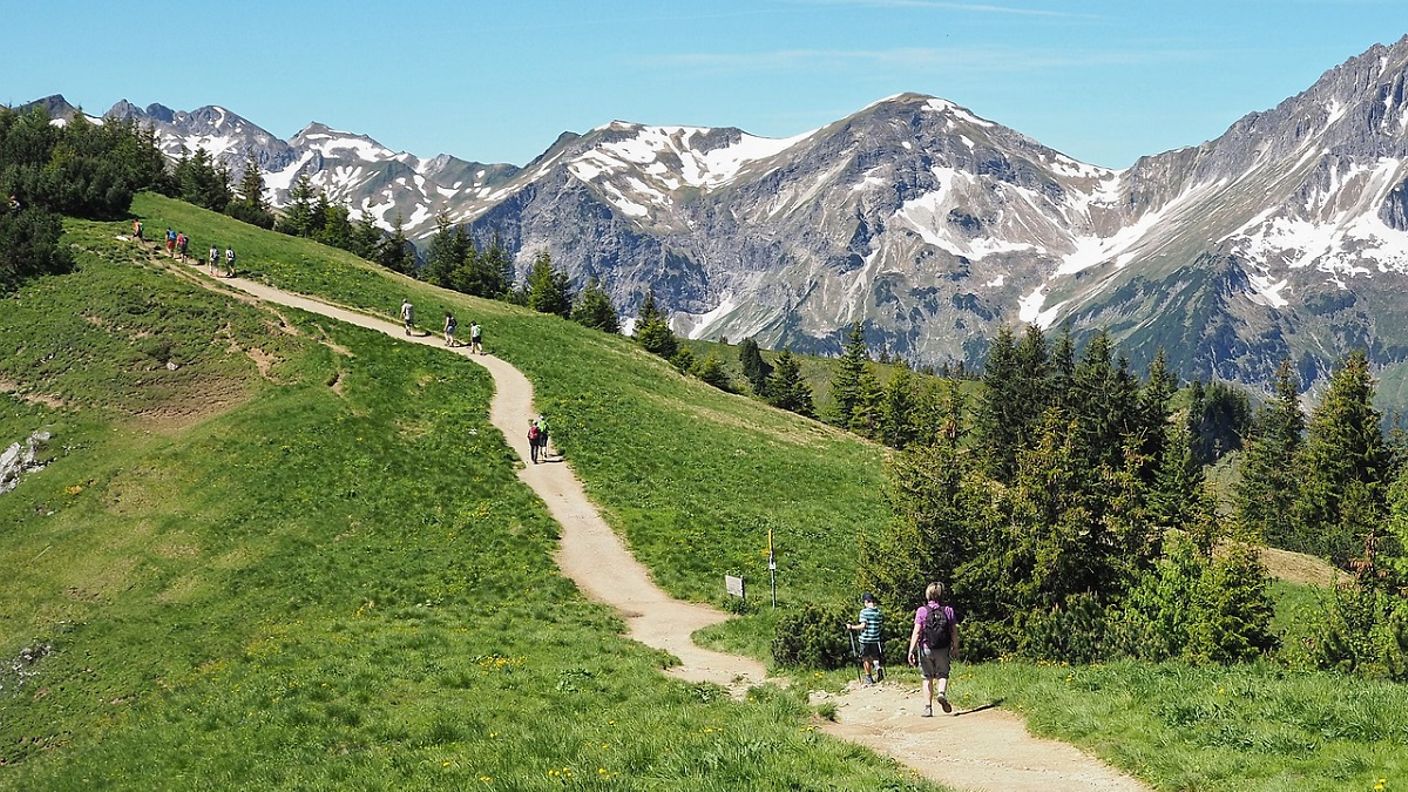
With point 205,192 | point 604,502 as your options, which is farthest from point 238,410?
point 205,192

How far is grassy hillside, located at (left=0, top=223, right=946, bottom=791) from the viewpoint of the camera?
17531 mm

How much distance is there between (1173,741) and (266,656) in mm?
22369

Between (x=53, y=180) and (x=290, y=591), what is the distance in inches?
2205

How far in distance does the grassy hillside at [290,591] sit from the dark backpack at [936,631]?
9.30ft

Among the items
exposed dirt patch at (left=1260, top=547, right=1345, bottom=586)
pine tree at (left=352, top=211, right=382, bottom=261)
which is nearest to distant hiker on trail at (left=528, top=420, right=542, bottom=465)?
exposed dirt patch at (left=1260, top=547, right=1345, bottom=586)

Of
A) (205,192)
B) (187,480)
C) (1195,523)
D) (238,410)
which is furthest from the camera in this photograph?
(205,192)

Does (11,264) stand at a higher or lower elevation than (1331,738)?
higher

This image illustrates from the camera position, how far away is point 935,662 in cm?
1856

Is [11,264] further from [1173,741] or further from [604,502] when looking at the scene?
[1173,741]

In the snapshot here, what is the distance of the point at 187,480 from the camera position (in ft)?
141

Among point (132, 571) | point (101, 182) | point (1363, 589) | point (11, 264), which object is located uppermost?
point (101, 182)

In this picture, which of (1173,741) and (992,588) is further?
(992,588)

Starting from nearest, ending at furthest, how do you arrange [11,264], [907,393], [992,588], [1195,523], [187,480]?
[992,588] < [1195,523] < [187,480] < [11,264] < [907,393]

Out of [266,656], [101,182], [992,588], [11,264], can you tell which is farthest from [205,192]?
[992,588]
